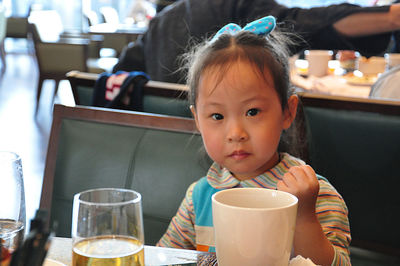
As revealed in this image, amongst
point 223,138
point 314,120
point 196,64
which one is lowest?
point 314,120

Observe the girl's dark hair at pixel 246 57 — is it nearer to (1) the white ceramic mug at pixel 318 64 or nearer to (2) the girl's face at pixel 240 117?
(2) the girl's face at pixel 240 117

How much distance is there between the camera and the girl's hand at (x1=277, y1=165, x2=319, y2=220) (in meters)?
0.80

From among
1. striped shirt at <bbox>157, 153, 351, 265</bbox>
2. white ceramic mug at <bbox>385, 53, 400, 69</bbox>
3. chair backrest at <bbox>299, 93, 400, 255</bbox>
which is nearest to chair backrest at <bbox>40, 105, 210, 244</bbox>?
striped shirt at <bbox>157, 153, 351, 265</bbox>

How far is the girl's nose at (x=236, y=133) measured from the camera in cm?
102

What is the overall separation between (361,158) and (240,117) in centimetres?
72

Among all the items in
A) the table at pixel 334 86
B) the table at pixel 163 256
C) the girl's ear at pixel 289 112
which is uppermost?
the girl's ear at pixel 289 112

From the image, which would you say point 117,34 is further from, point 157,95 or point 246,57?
point 246,57

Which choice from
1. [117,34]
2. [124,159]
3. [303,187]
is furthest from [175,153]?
[117,34]

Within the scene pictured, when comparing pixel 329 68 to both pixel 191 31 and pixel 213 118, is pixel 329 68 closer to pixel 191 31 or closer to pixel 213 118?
pixel 191 31

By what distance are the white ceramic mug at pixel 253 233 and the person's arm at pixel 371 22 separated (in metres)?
1.44

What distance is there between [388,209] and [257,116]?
30.3 inches

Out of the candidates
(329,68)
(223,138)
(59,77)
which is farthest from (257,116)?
(59,77)

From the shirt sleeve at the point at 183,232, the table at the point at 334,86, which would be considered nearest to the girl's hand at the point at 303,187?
the shirt sleeve at the point at 183,232

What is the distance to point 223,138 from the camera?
1.06 meters
